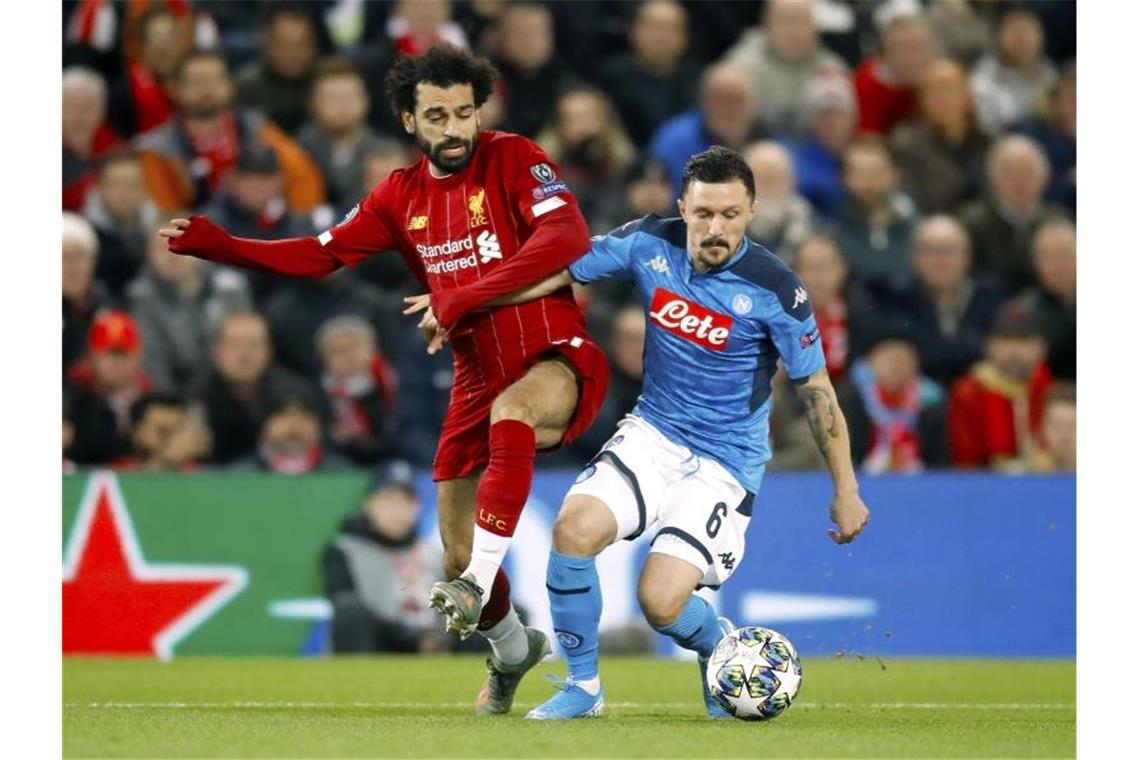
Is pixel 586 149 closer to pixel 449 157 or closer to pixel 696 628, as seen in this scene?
pixel 449 157

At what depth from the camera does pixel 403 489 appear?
39.6 ft

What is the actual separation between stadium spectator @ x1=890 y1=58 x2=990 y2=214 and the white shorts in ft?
22.4

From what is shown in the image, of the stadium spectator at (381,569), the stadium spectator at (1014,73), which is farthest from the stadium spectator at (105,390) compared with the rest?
the stadium spectator at (1014,73)

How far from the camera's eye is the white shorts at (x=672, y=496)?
8055 millimetres

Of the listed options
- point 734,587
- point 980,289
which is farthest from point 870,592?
point 980,289

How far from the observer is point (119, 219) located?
13.6 meters

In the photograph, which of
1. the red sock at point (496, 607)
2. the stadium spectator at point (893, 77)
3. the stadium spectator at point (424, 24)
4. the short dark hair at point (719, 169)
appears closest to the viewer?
the short dark hair at point (719, 169)

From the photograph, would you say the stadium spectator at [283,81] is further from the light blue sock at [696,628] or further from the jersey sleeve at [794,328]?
the light blue sock at [696,628]

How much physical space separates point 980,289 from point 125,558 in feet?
19.7

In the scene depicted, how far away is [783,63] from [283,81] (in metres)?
3.74

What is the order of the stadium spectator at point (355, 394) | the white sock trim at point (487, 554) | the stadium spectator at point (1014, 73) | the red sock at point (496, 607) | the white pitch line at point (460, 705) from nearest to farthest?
the white sock trim at point (487, 554) < the red sock at point (496, 607) < the white pitch line at point (460, 705) < the stadium spectator at point (355, 394) < the stadium spectator at point (1014, 73)

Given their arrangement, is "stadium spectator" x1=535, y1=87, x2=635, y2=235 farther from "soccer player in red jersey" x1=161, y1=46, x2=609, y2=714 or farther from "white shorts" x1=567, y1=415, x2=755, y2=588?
"white shorts" x1=567, y1=415, x2=755, y2=588

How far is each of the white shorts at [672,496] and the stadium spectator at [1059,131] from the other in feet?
24.7

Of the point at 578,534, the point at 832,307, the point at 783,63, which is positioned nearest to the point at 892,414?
the point at 832,307
